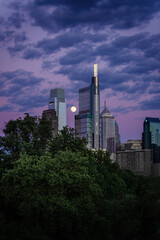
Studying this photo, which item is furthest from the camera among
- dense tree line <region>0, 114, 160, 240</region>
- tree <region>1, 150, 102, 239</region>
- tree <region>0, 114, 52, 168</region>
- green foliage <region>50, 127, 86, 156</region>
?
green foliage <region>50, 127, 86, 156</region>

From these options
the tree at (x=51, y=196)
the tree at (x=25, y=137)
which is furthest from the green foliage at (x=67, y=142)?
the tree at (x=51, y=196)

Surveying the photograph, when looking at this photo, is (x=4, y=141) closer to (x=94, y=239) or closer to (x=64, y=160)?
(x=64, y=160)

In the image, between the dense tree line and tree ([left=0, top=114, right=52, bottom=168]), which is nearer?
the dense tree line

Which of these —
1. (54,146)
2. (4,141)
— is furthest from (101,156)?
(4,141)

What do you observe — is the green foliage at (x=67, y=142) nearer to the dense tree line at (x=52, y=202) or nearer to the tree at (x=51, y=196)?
the dense tree line at (x=52, y=202)

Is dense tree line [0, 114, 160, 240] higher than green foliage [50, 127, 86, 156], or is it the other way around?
green foliage [50, 127, 86, 156]

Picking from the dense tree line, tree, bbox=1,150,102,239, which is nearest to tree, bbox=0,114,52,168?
the dense tree line

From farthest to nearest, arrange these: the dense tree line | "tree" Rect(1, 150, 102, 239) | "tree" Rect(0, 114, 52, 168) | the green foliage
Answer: the green foliage → "tree" Rect(0, 114, 52, 168) → "tree" Rect(1, 150, 102, 239) → the dense tree line

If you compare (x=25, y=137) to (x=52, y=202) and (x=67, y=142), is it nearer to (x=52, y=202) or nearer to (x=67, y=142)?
(x=67, y=142)

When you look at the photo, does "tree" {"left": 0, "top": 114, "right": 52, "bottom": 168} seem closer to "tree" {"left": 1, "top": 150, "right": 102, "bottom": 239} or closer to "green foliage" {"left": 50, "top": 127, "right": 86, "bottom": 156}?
"green foliage" {"left": 50, "top": 127, "right": 86, "bottom": 156}

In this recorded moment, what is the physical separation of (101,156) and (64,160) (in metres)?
27.8

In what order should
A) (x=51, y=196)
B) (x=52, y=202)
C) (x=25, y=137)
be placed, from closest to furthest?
(x=52, y=202) < (x=51, y=196) < (x=25, y=137)

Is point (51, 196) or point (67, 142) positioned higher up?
point (67, 142)

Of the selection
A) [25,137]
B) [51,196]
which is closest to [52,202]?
[51,196]
